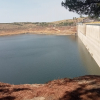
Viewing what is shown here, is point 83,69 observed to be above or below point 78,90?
below

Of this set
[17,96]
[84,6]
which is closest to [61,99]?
[17,96]

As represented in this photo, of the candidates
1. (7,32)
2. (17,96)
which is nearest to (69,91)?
(17,96)

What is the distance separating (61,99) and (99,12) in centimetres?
451

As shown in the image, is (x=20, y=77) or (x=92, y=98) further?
(x=20, y=77)

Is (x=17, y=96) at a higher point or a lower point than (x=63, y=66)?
higher

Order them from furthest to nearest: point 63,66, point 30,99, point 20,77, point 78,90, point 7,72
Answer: point 63,66 < point 7,72 < point 20,77 < point 78,90 < point 30,99

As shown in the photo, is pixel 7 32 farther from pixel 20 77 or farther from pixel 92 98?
pixel 92 98

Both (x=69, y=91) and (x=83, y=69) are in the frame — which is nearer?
(x=69, y=91)

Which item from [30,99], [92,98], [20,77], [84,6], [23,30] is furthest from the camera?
[23,30]

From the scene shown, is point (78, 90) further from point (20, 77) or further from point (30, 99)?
point (20, 77)

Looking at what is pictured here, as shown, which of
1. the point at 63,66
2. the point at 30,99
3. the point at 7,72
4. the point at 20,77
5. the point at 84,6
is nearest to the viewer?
the point at 30,99

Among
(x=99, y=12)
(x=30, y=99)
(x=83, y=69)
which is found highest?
(x=99, y=12)

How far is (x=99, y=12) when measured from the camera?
638cm

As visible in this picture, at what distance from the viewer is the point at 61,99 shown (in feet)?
11.3
